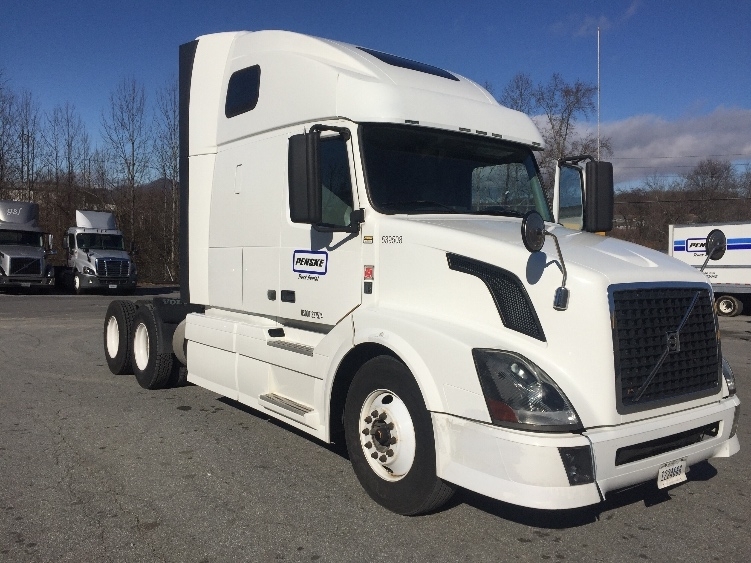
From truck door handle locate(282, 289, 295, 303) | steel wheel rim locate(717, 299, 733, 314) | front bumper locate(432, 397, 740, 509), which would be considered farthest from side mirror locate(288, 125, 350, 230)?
steel wheel rim locate(717, 299, 733, 314)

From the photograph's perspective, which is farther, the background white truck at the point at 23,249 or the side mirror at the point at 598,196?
the background white truck at the point at 23,249

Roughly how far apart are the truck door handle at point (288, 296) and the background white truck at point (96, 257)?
22.8 metres

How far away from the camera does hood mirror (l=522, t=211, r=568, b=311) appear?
3.71 meters

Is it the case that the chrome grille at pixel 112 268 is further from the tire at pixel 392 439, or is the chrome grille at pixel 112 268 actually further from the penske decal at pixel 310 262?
the tire at pixel 392 439

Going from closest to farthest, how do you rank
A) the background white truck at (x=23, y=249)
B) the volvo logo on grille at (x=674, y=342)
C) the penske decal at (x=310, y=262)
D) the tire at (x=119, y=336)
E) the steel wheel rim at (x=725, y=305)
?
the volvo logo on grille at (x=674, y=342), the penske decal at (x=310, y=262), the tire at (x=119, y=336), the steel wheel rim at (x=725, y=305), the background white truck at (x=23, y=249)

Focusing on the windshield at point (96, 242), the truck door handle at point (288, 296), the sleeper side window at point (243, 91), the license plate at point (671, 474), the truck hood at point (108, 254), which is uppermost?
the sleeper side window at point (243, 91)

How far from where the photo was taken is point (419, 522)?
425 cm

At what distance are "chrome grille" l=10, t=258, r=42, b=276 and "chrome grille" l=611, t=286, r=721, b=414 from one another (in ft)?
87.0

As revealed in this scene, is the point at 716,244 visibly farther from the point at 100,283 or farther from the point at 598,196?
the point at 100,283

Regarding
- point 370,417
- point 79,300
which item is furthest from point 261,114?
point 79,300

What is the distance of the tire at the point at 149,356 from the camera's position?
789 cm

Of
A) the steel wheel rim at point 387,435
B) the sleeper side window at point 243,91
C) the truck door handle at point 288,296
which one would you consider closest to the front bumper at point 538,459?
the steel wheel rim at point 387,435

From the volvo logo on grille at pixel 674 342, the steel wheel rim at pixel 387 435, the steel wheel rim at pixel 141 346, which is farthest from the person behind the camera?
the steel wheel rim at pixel 141 346

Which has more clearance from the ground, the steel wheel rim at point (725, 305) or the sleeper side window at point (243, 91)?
the sleeper side window at point (243, 91)
